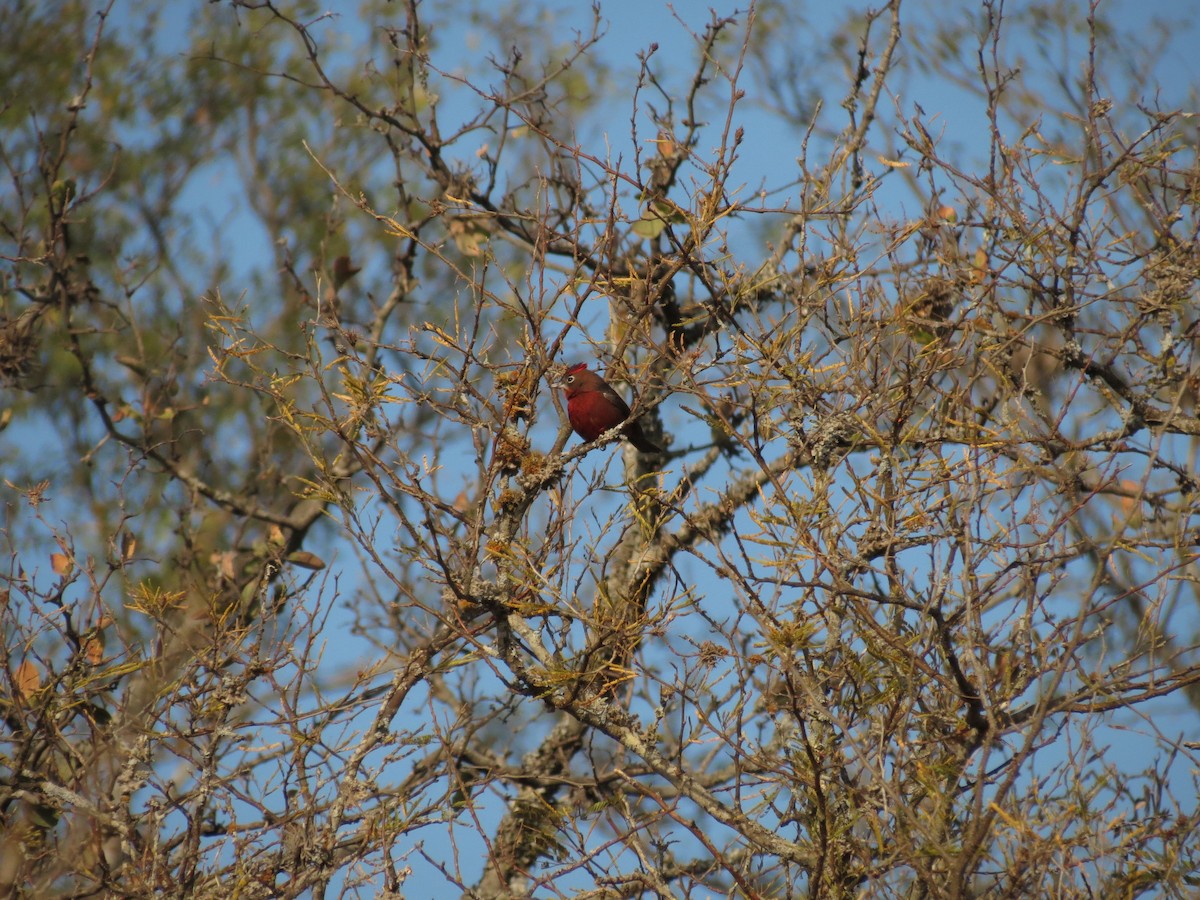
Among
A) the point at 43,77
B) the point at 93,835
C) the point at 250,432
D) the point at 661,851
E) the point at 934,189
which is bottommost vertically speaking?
the point at 93,835

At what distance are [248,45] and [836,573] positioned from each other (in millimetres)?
9626

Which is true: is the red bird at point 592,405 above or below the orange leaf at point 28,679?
above

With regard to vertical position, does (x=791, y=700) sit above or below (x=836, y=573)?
below

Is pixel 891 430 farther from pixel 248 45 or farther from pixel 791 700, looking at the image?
pixel 248 45

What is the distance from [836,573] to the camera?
319 centimetres

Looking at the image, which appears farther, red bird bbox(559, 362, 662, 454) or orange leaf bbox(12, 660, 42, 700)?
red bird bbox(559, 362, 662, 454)

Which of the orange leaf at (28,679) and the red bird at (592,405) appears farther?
the red bird at (592,405)

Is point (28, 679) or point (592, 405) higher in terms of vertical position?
point (592, 405)

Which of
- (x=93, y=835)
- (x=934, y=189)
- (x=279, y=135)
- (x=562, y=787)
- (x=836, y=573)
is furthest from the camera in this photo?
(x=279, y=135)

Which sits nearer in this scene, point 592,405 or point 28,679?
point 28,679

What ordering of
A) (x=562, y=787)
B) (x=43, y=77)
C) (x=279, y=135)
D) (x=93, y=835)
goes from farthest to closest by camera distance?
1. (x=279, y=135)
2. (x=43, y=77)
3. (x=562, y=787)
4. (x=93, y=835)

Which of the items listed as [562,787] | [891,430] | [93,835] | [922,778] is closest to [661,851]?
[922,778]

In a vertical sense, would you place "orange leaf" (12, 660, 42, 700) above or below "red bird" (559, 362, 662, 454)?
below

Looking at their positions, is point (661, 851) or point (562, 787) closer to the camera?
point (661, 851)
